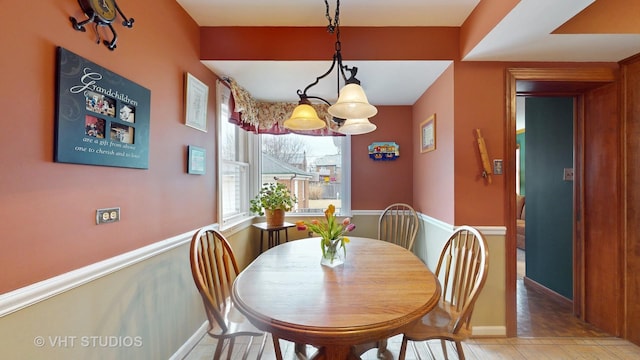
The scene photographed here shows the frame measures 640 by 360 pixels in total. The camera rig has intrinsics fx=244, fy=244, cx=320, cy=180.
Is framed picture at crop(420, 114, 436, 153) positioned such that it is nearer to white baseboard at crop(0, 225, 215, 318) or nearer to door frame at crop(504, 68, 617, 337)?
door frame at crop(504, 68, 617, 337)

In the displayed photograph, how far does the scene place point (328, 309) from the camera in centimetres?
99

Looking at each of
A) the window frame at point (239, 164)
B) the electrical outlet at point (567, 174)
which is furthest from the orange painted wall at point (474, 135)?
the window frame at point (239, 164)

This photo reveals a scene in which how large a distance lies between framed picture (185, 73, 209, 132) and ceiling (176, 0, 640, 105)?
0.91ft

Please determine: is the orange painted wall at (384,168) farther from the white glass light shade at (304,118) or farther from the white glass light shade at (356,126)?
the white glass light shade at (304,118)

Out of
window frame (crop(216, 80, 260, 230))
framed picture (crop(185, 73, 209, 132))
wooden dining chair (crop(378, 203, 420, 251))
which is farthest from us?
wooden dining chair (crop(378, 203, 420, 251))

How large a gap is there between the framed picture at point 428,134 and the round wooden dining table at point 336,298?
1.35 m

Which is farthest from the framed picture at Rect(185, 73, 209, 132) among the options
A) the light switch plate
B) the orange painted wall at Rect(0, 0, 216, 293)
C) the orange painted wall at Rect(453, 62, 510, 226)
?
the light switch plate

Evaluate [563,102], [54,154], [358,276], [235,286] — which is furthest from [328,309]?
[563,102]

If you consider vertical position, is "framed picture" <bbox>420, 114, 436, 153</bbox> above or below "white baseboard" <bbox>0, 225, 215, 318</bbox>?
above

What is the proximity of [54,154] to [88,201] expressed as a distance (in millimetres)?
240

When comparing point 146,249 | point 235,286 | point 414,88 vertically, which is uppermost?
point 414,88

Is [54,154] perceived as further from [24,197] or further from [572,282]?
[572,282]

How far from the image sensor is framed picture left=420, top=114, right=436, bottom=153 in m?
2.44

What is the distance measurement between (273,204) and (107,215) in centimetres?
178
